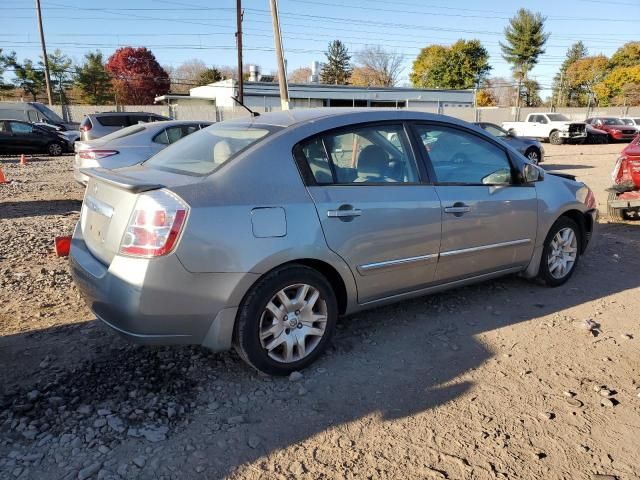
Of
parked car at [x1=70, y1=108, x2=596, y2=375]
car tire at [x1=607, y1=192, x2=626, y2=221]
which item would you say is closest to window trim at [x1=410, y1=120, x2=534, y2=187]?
parked car at [x1=70, y1=108, x2=596, y2=375]

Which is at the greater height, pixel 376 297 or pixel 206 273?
pixel 206 273

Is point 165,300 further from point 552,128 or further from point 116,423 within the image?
point 552,128

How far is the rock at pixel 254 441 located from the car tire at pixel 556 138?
30.3 metres

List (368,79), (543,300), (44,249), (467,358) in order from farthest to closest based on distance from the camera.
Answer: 1. (368,79)
2. (44,249)
3. (543,300)
4. (467,358)

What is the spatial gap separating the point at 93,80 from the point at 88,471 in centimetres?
5769

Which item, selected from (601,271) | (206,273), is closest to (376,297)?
(206,273)

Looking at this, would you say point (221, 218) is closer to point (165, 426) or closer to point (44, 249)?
point (165, 426)

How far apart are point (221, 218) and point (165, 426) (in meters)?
1.15

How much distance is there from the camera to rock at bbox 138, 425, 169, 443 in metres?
2.55

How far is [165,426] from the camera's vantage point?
2.65 meters

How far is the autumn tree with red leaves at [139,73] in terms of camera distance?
62.2 metres

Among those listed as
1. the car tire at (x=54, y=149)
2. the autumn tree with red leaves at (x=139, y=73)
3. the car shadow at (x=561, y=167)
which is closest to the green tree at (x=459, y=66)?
the autumn tree with red leaves at (x=139, y=73)

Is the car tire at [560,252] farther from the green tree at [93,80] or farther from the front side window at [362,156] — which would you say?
the green tree at [93,80]

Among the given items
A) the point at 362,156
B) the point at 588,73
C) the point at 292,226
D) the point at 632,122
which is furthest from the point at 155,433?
the point at 588,73
